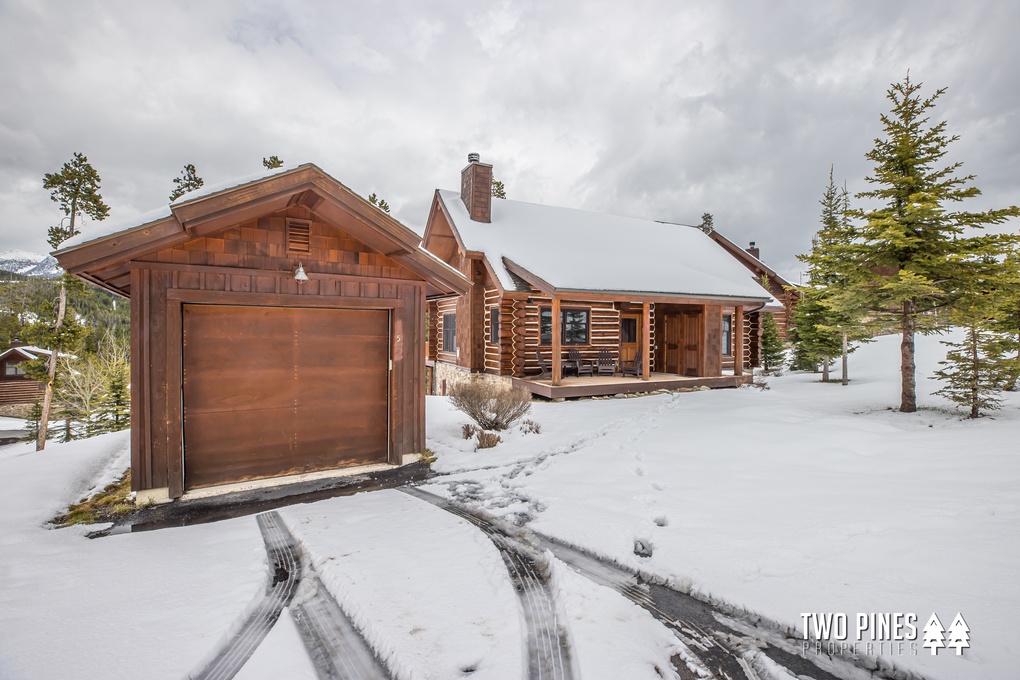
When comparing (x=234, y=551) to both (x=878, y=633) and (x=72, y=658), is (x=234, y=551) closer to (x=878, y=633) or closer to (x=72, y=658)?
(x=72, y=658)

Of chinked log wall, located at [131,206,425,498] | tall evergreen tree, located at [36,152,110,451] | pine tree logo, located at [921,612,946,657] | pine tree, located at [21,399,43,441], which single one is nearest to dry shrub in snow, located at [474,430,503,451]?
chinked log wall, located at [131,206,425,498]

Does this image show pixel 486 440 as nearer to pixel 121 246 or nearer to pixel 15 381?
pixel 121 246

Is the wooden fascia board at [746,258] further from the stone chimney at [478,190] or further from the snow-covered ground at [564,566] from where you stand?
the snow-covered ground at [564,566]

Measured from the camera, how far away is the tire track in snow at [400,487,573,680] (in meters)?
2.54

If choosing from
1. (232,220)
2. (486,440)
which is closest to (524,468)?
(486,440)

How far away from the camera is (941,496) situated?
456 centimetres

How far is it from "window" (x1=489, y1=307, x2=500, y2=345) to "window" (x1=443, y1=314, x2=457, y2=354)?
2438 millimetres

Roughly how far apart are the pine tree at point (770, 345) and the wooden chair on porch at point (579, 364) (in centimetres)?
1026

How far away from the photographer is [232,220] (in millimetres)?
5316

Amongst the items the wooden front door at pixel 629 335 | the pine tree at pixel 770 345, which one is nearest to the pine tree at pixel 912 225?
the wooden front door at pixel 629 335

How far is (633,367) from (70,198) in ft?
72.9

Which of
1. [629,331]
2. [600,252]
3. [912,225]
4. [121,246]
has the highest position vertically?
[600,252]

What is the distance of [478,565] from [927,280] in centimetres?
1034

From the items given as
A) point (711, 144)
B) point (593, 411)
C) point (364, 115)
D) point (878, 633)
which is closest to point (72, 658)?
point (878, 633)
